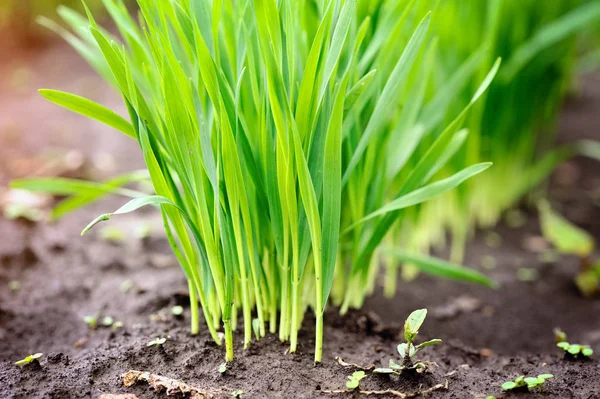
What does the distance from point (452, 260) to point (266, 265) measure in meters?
0.93

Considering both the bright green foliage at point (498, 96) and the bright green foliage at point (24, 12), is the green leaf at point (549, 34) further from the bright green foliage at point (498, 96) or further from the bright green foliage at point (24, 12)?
the bright green foliage at point (24, 12)

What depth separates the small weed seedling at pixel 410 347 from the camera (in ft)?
2.96

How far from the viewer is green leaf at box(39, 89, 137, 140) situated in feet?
2.93

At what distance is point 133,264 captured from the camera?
156 cm

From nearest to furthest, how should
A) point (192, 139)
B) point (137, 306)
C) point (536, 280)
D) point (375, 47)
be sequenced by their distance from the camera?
1. point (192, 139)
2. point (375, 47)
3. point (137, 306)
4. point (536, 280)

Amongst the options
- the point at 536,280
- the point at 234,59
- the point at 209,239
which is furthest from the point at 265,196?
the point at 536,280

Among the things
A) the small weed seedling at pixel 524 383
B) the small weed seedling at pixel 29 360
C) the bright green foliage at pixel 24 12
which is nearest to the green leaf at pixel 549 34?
the small weed seedling at pixel 524 383

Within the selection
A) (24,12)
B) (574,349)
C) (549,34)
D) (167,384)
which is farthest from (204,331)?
(24,12)

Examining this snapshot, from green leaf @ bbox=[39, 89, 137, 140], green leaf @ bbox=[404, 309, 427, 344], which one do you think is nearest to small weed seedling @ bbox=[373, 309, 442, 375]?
green leaf @ bbox=[404, 309, 427, 344]

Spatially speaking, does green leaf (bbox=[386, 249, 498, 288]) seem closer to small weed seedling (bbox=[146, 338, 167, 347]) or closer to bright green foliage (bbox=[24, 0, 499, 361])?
bright green foliage (bbox=[24, 0, 499, 361])

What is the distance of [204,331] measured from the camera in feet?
3.62

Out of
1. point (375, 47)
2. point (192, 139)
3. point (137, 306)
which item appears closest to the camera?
point (192, 139)

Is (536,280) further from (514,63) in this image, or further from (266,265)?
(266,265)

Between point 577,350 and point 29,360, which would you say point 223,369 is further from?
point 577,350
